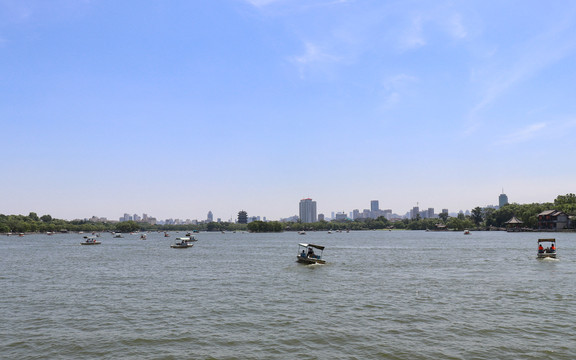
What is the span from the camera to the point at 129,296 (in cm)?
3553

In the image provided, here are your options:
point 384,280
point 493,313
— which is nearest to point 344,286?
point 384,280

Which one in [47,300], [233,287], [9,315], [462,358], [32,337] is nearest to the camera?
[462,358]

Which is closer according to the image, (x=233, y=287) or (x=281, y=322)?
(x=281, y=322)

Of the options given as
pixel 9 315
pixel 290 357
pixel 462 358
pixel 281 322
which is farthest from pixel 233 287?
pixel 462 358

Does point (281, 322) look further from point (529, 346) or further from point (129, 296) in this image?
point (129, 296)

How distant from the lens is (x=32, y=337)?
2306 centimetres

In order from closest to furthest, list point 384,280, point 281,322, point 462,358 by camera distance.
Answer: point 462,358 < point 281,322 < point 384,280

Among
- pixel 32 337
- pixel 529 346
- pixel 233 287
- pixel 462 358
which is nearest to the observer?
pixel 462 358

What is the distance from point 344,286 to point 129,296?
19540mm

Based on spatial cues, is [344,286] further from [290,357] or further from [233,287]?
[290,357]

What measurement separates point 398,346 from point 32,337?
19.7m

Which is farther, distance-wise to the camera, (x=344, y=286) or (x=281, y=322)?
(x=344, y=286)

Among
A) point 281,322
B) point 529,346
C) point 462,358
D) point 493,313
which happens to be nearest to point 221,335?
point 281,322

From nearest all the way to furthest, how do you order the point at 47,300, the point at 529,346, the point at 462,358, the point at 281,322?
the point at 462,358
the point at 529,346
the point at 281,322
the point at 47,300
